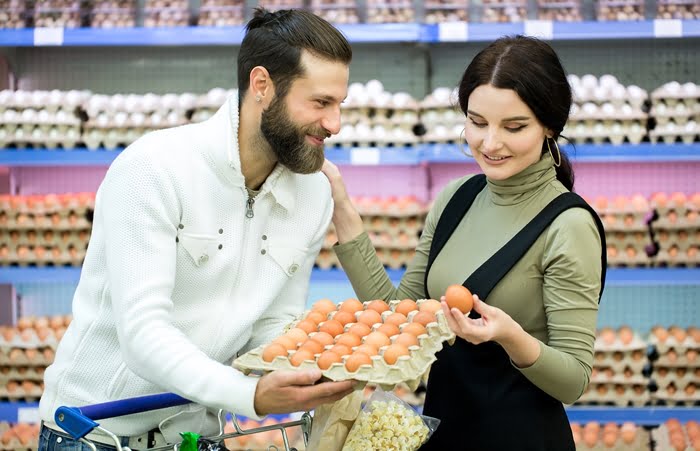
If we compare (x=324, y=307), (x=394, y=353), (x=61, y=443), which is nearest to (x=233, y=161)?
(x=324, y=307)

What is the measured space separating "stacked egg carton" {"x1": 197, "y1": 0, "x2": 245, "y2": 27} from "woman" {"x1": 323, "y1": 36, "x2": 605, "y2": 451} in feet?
7.68

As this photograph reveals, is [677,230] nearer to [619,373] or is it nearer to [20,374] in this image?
[619,373]

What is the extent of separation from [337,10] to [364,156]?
2.49ft

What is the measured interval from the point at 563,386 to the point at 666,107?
8.42ft

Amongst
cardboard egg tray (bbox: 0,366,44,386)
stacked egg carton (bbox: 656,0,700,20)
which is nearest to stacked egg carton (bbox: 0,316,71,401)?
cardboard egg tray (bbox: 0,366,44,386)

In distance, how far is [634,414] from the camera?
13.4ft

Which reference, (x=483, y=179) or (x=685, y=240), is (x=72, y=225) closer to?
(x=483, y=179)

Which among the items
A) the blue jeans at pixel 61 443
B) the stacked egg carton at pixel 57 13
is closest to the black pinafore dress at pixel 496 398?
the blue jeans at pixel 61 443

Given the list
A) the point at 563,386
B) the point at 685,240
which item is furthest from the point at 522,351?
the point at 685,240

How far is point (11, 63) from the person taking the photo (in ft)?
15.7

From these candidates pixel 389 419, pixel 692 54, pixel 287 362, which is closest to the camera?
pixel 287 362

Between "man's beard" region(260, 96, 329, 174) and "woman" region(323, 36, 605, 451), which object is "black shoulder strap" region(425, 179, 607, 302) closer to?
"woman" region(323, 36, 605, 451)

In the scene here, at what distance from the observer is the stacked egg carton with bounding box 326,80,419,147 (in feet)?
13.5

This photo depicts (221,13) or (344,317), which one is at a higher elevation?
(221,13)
